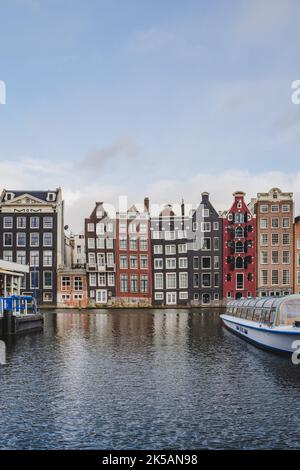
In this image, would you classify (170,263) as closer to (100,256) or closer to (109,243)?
(109,243)

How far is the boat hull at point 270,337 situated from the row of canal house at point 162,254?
6039 cm

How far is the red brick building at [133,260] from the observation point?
104 meters

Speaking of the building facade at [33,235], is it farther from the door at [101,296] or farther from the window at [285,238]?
the window at [285,238]

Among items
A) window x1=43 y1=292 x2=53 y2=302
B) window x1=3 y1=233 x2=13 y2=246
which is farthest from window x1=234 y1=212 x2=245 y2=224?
window x1=3 y1=233 x2=13 y2=246

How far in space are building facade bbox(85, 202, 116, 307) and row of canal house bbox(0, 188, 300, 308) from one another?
191mm

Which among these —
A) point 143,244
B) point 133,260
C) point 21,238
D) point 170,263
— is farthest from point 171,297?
point 21,238

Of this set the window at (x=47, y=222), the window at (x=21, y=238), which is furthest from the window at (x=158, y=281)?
the window at (x=21, y=238)

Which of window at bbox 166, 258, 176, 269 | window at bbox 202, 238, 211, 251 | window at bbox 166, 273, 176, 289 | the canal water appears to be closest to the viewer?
the canal water

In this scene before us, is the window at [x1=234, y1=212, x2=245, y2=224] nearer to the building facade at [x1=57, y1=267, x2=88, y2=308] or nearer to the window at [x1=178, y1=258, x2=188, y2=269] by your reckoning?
the window at [x1=178, y1=258, x2=188, y2=269]

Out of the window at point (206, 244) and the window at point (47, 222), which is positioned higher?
the window at point (47, 222)

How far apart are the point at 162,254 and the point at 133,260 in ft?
18.9

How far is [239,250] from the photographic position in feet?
341

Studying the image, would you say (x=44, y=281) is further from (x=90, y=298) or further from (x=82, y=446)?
(x=82, y=446)

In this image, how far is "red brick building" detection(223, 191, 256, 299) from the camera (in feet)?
Answer: 339
